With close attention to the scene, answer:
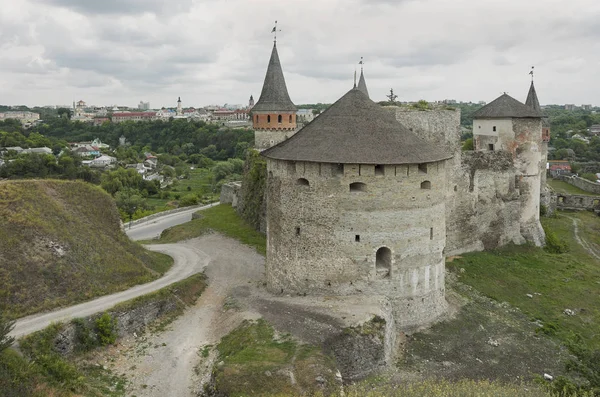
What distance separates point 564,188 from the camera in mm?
61844

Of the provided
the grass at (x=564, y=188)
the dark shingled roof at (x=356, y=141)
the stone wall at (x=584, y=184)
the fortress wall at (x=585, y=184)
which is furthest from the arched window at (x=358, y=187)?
the fortress wall at (x=585, y=184)

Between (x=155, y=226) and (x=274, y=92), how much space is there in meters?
15.2

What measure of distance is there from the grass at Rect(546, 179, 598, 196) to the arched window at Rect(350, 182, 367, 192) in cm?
4564

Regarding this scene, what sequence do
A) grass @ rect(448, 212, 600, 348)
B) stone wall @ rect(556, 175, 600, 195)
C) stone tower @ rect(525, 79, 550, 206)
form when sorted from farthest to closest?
stone wall @ rect(556, 175, 600, 195), stone tower @ rect(525, 79, 550, 206), grass @ rect(448, 212, 600, 348)

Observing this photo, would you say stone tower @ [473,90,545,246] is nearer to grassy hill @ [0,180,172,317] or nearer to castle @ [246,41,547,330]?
castle @ [246,41,547,330]

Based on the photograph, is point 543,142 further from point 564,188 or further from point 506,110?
point 564,188

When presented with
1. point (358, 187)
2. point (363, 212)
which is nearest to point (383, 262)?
point (363, 212)

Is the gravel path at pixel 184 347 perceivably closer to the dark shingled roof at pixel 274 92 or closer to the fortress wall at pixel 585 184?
the dark shingled roof at pixel 274 92

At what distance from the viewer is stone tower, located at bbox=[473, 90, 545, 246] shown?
105 ft

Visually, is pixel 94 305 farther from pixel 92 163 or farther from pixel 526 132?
pixel 92 163

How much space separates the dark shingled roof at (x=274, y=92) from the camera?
42250 millimetres

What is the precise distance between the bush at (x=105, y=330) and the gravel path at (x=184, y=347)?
1.18 ft

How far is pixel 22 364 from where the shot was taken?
14.0 m

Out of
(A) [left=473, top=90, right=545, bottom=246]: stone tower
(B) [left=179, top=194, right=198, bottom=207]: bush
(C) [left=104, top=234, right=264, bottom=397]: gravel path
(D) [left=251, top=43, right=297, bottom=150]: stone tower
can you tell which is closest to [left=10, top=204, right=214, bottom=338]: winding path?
(C) [left=104, top=234, right=264, bottom=397]: gravel path
